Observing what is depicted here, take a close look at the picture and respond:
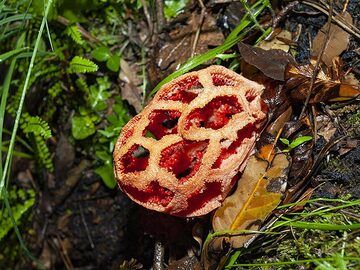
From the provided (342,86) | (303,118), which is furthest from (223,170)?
(342,86)

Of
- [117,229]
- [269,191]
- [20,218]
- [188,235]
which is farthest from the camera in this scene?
[20,218]

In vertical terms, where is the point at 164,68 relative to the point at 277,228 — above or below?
above

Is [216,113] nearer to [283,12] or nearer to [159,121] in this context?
[159,121]

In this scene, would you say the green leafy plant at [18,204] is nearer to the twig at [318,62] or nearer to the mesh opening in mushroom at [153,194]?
the mesh opening in mushroom at [153,194]

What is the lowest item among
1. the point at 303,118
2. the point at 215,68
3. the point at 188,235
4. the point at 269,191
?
the point at 188,235

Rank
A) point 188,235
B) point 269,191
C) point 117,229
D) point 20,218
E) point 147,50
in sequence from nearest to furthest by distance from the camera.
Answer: point 269,191 → point 188,235 → point 147,50 → point 117,229 → point 20,218

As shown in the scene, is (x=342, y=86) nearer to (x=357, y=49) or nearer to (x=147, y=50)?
(x=357, y=49)

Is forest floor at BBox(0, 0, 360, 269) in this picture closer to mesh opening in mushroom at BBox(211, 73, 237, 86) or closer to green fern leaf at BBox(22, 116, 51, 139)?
green fern leaf at BBox(22, 116, 51, 139)

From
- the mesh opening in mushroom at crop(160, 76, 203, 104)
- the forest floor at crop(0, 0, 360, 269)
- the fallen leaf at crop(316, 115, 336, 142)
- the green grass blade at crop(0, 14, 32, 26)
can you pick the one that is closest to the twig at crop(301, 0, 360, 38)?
the forest floor at crop(0, 0, 360, 269)
